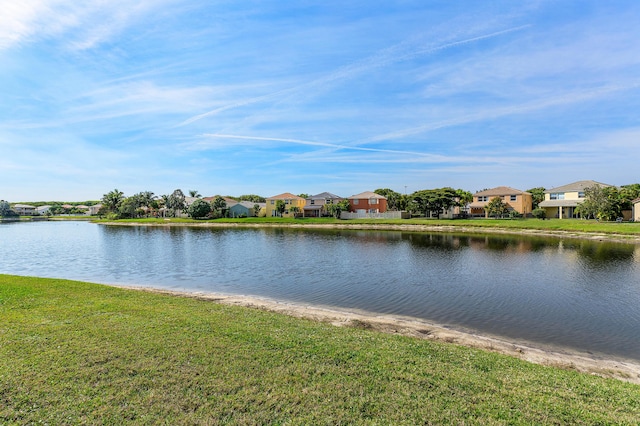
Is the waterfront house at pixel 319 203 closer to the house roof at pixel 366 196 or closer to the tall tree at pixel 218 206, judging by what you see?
the house roof at pixel 366 196

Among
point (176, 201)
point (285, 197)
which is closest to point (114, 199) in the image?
point (176, 201)

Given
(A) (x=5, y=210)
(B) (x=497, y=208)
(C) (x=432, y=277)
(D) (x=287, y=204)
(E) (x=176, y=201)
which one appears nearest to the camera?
(C) (x=432, y=277)

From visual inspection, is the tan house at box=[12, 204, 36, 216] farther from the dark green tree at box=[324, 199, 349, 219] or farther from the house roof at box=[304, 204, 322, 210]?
the dark green tree at box=[324, 199, 349, 219]

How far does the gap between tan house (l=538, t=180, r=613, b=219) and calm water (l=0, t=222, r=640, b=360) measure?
107 ft

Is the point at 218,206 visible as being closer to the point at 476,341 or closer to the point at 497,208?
the point at 497,208

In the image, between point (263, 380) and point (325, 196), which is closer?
point (263, 380)

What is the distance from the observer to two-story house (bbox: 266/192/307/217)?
3243 inches

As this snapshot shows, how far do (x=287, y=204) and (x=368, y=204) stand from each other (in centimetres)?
2075

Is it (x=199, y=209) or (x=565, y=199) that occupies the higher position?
(x=565, y=199)

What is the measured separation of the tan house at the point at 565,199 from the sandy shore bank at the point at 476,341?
213 ft

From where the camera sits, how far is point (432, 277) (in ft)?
67.1

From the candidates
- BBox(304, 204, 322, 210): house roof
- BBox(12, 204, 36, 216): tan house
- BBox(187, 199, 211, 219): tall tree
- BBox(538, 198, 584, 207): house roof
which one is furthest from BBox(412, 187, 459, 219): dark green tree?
BBox(12, 204, 36, 216): tan house

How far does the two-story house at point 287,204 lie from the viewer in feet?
270

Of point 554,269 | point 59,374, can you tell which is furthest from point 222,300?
point 554,269
